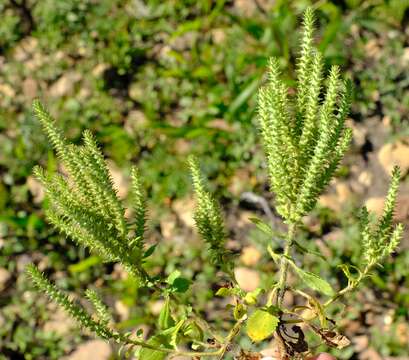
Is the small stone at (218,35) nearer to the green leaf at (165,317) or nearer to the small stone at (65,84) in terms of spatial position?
the small stone at (65,84)

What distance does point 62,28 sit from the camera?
17.7ft

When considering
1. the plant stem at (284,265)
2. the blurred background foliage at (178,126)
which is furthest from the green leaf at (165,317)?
the blurred background foliage at (178,126)

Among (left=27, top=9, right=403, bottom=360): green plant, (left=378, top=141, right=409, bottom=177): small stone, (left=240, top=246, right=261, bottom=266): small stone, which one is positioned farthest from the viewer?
(left=378, top=141, right=409, bottom=177): small stone

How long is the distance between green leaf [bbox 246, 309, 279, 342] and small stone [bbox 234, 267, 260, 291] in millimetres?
2468

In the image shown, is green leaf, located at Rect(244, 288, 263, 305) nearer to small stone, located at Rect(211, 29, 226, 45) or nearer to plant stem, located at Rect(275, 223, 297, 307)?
plant stem, located at Rect(275, 223, 297, 307)

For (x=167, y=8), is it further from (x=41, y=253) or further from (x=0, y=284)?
(x=0, y=284)

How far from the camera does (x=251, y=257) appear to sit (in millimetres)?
4281

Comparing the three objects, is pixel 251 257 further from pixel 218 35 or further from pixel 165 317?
pixel 165 317

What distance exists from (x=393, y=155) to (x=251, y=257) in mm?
1332

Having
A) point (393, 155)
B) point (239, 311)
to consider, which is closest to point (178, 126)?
point (393, 155)

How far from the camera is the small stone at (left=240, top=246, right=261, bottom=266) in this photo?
4.26 m

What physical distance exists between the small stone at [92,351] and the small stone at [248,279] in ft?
3.37

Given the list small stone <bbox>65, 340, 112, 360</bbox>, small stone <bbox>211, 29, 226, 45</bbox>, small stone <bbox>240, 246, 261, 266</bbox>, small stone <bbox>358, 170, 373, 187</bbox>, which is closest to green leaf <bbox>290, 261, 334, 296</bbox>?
small stone <bbox>240, 246, 261, 266</bbox>

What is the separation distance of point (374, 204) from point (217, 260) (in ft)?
9.11
